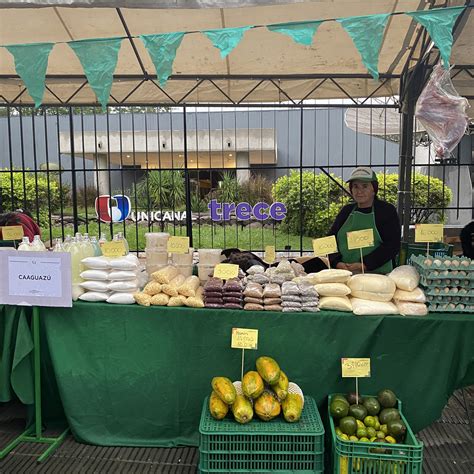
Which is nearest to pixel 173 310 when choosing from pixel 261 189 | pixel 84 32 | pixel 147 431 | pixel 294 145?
pixel 147 431

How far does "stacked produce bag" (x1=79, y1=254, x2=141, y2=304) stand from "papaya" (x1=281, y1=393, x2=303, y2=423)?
1.00 metres

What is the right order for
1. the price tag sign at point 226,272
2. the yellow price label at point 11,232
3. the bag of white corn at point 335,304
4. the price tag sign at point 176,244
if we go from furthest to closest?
the yellow price label at point 11,232
the price tag sign at point 176,244
the price tag sign at point 226,272
the bag of white corn at point 335,304

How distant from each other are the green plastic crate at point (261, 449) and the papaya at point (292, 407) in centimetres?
5

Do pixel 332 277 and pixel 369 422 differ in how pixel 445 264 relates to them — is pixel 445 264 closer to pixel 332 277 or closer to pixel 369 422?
pixel 332 277

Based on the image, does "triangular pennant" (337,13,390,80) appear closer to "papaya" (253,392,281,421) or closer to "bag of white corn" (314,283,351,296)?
"bag of white corn" (314,283,351,296)

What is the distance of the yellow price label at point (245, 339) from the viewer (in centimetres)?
229

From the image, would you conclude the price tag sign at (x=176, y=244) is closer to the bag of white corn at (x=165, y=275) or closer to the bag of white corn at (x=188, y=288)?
the bag of white corn at (x=165, y=275)

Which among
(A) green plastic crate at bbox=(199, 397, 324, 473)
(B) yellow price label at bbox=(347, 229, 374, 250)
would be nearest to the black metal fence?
(B) yellow price label at bbox=(347, 229, 374, 250)

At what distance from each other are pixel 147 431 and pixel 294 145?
557 inches

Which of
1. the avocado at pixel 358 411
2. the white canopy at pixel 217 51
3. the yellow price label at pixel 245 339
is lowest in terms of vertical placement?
the avocado at pixel 358 411

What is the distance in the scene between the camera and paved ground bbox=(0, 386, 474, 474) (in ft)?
7.85

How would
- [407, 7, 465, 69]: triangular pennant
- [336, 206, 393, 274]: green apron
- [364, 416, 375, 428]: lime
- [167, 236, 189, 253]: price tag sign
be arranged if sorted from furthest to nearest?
[336, 206, 393, 274]: green apron < [167, 236, 189, 253]: price tag sign < [407, 7, 465, 69]: triangular pennant < [364, 416, 375, 428]: lime

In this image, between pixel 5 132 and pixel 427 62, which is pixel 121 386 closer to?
pixel 427 62

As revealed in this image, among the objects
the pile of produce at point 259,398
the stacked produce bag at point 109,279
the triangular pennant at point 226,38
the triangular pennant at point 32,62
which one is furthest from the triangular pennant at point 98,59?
the pile of produce at point 259,398
